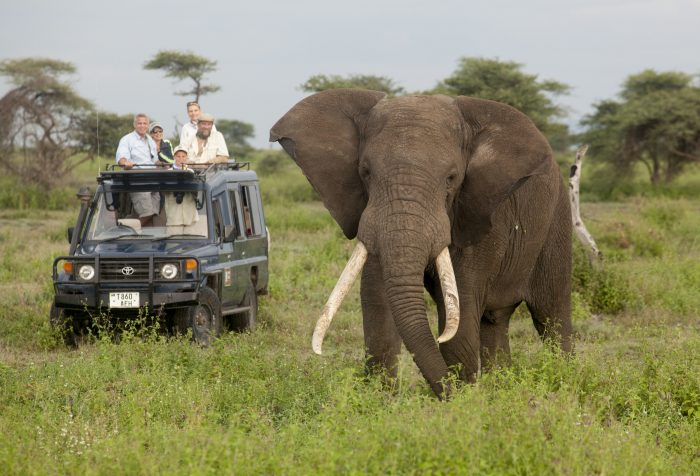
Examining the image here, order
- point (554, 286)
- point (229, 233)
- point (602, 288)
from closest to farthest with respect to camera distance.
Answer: point (554, 286), point (229, 233), point (602, 288)

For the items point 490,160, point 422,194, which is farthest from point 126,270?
point 422,194

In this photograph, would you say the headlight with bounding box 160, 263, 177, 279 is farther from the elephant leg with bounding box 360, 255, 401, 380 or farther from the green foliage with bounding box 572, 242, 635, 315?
the green foliage with bounding box 572, 242, 635, 315

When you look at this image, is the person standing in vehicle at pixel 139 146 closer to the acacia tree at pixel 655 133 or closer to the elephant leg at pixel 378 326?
the elephant leg at pixel 378 326

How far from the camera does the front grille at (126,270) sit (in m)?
10.8

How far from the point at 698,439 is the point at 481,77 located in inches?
1187

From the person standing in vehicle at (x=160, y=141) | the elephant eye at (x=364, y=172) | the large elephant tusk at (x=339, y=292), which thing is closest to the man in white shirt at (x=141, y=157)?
the person standing in vehicle at (x=160, y=141)

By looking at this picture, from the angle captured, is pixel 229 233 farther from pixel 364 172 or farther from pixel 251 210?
pixel 364 172

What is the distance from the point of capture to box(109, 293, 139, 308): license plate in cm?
1072

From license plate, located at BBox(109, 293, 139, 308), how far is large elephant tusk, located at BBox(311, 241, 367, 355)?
14.1 feet

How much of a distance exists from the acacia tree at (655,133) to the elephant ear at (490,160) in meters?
28.5

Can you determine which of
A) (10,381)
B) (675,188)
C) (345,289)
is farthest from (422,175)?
(675,188)

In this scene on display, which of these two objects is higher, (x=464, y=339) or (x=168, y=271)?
(x=464, y=339)

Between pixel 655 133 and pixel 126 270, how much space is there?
89.6ft

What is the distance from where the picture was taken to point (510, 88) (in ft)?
117
